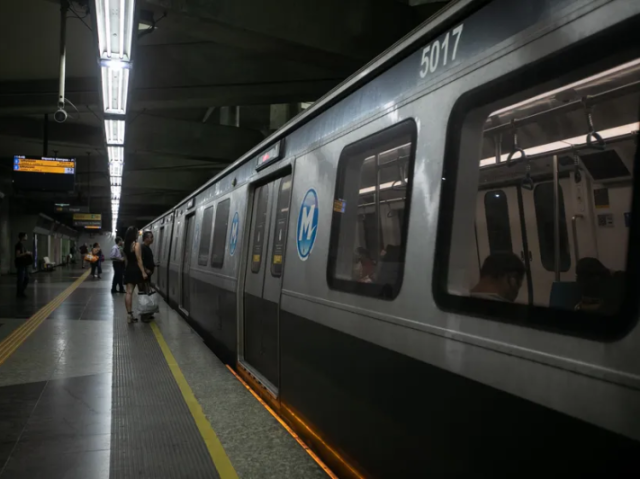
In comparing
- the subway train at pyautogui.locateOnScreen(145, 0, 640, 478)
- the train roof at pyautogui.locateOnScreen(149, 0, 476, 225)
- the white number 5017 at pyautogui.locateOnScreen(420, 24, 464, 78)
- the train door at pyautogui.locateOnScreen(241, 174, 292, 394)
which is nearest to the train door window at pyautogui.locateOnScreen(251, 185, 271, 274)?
the train door at pyautogui.locateOnScreen(241, 174, 292, 394)

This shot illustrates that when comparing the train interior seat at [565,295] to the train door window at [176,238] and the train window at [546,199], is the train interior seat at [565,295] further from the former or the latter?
the train door window at [176,238]

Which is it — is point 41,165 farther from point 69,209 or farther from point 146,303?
point 69,209

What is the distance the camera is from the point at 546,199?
1.92 meters

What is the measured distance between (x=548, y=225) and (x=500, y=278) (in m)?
0.26

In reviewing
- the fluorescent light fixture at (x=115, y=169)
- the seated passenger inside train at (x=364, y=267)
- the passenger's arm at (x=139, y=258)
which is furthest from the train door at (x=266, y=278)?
the fluorescent light fixture at (x=115, y=169)

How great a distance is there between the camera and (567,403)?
160 cm

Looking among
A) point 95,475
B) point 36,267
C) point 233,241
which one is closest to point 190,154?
point 233,241

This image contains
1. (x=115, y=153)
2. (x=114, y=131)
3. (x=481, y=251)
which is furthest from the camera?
(x=115, y=153)

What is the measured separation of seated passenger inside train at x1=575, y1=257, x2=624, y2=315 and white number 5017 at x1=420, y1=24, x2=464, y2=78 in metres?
1.10

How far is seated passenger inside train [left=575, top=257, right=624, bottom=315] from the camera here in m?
1.54

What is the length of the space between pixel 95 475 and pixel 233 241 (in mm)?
3324

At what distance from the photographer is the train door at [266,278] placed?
4.60m

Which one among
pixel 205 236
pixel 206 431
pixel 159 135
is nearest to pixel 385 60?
pixel 206 431

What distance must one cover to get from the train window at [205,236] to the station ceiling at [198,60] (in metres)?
2.11
